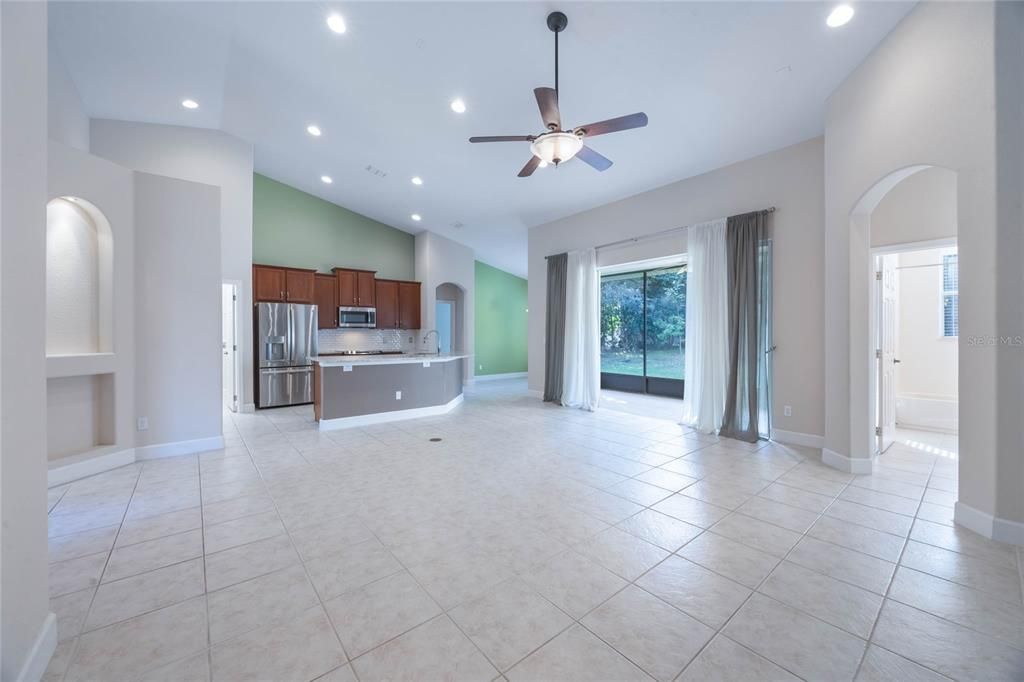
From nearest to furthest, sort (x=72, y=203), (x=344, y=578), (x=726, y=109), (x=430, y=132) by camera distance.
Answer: (x=344, y=578) < (x=72, y=203) < (x=726, y=109) < (x=430, y=132)

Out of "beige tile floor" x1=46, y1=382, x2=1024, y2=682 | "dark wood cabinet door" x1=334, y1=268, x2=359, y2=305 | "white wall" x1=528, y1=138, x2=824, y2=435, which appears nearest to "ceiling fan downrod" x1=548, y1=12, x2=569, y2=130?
"white wall" x1=528, y1=138, x2=824, y2=435

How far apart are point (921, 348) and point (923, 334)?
0.18m

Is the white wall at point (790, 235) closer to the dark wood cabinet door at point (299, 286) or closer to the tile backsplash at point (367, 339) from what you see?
the tile backsplash at point (367, 339)

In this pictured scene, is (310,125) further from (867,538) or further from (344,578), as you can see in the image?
(867,538)

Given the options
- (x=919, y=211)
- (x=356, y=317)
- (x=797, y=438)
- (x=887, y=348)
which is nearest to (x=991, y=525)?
(x=797, y=438)

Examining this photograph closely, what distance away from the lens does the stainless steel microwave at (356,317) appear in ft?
26.1

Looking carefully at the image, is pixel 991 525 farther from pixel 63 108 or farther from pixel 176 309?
pixel 63 108

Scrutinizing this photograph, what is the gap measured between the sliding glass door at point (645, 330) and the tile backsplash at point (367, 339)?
4.52 metres

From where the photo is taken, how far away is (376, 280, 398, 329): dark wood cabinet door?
8.50 metres

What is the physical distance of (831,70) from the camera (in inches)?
133

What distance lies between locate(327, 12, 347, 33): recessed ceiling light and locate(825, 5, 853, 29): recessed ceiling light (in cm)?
377

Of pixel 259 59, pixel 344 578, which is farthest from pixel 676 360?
pixel 259 59

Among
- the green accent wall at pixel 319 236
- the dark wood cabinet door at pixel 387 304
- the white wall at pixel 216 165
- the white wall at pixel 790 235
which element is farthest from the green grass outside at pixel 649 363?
the white wall at pixel 216 165

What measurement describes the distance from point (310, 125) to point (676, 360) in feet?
24.2
